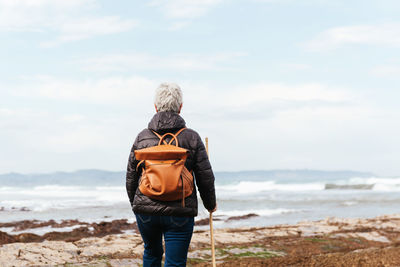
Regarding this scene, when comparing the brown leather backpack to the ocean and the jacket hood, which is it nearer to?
the jacket hood

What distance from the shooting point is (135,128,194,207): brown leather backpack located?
11.3 feet

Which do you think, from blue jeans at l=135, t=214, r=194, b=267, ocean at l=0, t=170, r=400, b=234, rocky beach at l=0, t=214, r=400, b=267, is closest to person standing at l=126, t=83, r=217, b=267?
blue jeans at l=135, t=214, r=194, b=267

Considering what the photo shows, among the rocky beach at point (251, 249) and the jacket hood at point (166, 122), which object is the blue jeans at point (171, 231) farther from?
the rocky beach at point (251, 249)

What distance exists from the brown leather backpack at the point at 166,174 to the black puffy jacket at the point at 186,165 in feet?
0.20

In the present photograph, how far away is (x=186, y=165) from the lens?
3.55 meters

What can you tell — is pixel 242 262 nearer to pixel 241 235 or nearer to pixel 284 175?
pixel 241 235

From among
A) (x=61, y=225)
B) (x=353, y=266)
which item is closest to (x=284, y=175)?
(x=61, y=225)

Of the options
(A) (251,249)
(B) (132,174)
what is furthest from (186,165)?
(A) (251,249)

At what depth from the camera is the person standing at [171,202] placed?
3.51 meters

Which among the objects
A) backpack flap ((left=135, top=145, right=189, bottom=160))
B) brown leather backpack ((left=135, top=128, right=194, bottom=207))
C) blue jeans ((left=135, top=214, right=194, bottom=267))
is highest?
backpack flap ((left=135, top=145, right=189, bottom=160))

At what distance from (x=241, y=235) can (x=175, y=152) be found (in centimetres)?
669

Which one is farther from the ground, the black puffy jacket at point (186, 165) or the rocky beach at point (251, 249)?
the black puffy jacket at point (186, 165)

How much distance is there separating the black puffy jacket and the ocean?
11741 millimetres

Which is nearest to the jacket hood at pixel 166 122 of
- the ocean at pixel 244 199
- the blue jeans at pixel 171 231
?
the blue jeans at pixel 171 231
